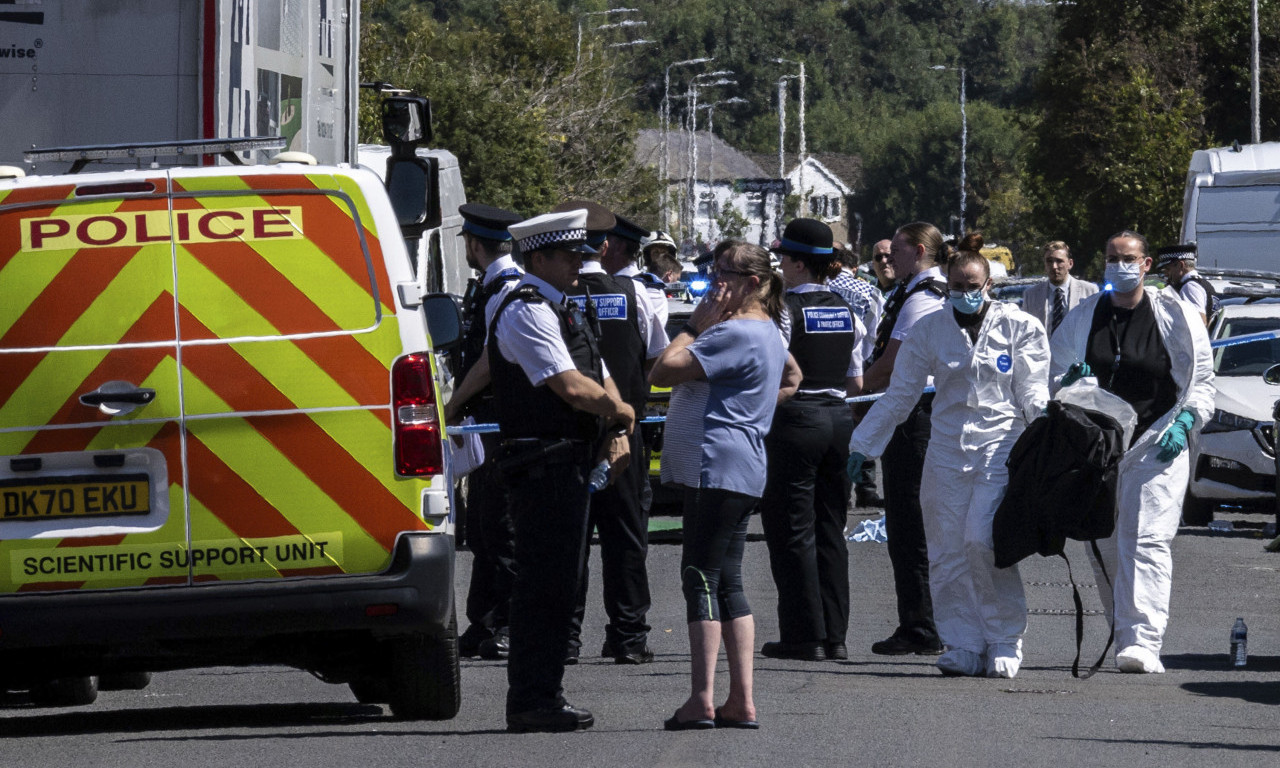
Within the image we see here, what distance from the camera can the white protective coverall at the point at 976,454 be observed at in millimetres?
9422

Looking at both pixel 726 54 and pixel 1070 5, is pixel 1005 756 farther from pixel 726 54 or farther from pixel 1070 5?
pixel 726 54

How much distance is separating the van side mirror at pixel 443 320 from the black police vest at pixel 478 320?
149 centimetres

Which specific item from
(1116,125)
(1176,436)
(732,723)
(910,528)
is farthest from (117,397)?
(1116,125)

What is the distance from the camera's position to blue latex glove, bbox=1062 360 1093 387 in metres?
9.79

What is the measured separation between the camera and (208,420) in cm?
729

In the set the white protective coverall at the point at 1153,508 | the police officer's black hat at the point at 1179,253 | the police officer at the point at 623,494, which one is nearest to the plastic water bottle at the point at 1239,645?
the white protective coverall at the point at 1153,508

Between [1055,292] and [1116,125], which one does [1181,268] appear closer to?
[1055,292]

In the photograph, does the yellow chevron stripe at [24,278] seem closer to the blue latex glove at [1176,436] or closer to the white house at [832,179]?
the blue latex glove at [1176,436]

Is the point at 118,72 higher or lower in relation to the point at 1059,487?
higher

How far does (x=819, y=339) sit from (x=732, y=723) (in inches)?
106

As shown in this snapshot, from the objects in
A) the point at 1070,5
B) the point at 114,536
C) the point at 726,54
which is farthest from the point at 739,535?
the point at 726,54

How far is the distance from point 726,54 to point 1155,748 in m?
146

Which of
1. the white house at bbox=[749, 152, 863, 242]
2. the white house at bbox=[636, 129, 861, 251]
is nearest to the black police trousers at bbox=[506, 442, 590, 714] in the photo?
the white house at bbox=[636, 129, 861, 251]

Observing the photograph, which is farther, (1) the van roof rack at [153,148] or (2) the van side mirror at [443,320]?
(2) the van side mirror at [443,320]
